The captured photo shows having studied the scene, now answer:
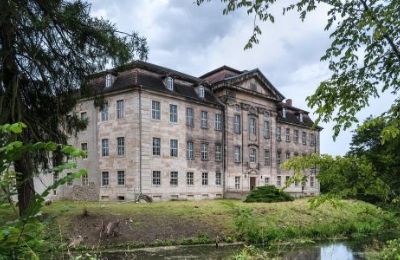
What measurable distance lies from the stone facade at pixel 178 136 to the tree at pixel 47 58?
14.1 metres

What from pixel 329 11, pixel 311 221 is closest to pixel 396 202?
pixel 329 11

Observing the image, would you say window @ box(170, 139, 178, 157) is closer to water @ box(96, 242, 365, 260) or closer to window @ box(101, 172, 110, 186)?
window @ box(101, 172, 110, 186)

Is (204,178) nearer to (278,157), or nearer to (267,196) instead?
(267,196)

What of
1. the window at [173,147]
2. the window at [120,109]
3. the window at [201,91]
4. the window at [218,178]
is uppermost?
the window at [201,91]

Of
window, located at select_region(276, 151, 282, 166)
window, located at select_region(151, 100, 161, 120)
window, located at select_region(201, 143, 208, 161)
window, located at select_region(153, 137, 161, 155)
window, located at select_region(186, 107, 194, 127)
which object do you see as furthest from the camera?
window, located at select_region(276, 151, 282, 166)

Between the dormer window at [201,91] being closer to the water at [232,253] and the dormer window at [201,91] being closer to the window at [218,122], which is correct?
the window at [218,122]

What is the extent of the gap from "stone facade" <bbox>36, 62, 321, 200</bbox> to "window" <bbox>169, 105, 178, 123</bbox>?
0.08 metres

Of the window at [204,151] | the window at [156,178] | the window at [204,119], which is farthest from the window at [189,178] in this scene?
the window at [204,119]

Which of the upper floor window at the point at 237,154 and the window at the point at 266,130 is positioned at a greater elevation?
the window at the point at 266,130

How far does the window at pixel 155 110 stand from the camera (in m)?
36.3

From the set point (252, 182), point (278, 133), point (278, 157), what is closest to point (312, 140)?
point (278, 133)

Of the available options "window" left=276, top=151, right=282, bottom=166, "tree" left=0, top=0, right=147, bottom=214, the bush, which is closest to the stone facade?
"window" left=276, top=151, right=282, bottom=166

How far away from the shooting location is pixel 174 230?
21.0 m

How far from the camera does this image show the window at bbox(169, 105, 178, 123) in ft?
124
